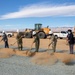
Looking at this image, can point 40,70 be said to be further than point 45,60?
No

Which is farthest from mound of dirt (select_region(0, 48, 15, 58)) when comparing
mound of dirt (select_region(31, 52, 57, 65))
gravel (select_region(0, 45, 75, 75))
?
gravel (select_region(0, 45, 75, 75))

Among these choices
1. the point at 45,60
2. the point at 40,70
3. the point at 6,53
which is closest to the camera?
the point at 40,70

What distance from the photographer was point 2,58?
16703 mm

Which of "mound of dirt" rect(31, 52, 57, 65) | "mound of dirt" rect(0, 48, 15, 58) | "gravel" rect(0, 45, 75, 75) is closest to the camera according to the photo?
"gravel" rect(0, 45, 75, 75)

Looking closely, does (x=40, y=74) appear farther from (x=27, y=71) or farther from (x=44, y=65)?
(x=44, y=65)

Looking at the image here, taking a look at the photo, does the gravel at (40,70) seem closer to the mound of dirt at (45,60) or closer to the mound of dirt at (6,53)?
the mound of dirt at (45,60)

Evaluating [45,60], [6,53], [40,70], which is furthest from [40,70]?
[6,53]

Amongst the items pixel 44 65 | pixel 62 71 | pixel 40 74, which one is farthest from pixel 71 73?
pixel 44 65

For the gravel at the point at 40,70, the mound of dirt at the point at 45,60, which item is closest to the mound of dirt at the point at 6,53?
the mound of dirt at the point at 45,60

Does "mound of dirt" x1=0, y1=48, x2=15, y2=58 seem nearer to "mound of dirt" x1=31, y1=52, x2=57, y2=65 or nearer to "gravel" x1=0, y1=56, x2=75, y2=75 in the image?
"mound of dirt" x1=31, y1=52, x2=57, y2=65

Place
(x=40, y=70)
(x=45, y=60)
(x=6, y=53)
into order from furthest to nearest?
(x=6, y=53) < (x=45, y=60) < (x=40, y=70)

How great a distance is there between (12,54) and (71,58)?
4692 millimetres

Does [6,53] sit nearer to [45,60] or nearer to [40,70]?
[45,60]

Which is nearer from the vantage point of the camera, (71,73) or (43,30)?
(71,73)
